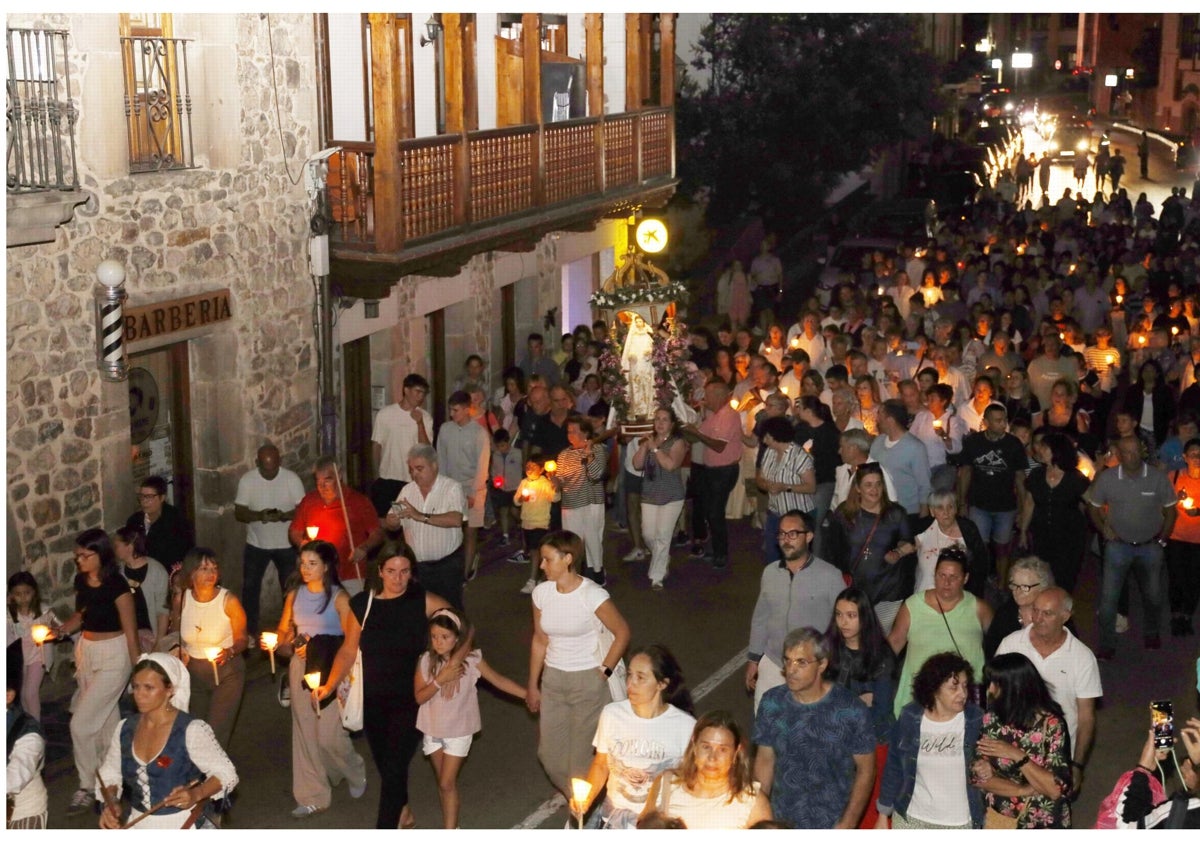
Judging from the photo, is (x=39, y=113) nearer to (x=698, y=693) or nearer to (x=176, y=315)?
(x=176, y=315)

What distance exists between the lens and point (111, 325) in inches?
481

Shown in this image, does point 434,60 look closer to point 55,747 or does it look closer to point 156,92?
point 156,92

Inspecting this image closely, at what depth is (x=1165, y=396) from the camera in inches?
606

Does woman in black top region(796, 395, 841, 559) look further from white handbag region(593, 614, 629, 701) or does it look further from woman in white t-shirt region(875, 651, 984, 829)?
woman in white t-shirt region(875, 651, 984, 829)

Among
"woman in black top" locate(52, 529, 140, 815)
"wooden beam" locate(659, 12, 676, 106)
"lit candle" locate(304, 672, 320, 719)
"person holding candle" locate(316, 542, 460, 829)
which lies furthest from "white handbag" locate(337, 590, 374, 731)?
"wooden beam" locate(659, 12, 676, 106)

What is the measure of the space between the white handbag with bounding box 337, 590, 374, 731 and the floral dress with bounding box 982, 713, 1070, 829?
3.34 meters

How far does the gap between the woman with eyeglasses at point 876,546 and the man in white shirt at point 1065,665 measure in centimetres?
165

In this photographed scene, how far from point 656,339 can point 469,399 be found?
7.82 feet

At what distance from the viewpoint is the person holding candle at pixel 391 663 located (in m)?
8.82

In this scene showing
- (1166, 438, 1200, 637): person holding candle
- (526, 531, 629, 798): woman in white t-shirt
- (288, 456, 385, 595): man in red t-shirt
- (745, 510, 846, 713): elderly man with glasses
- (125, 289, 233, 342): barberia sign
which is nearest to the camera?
(526, 531, 629, 798): woman in white t-shirt

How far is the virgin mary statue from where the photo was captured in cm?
1559

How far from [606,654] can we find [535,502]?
4.78 m

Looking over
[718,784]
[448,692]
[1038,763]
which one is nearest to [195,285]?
[448,692]

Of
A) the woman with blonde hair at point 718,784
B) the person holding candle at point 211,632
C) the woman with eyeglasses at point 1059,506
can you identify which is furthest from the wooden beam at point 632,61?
the woman with blonde hair at point 718,784
